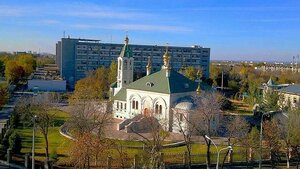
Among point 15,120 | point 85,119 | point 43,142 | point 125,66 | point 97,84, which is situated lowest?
point 43,142

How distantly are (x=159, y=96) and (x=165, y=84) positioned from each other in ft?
4.62

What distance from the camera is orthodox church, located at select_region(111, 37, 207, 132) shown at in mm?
42188

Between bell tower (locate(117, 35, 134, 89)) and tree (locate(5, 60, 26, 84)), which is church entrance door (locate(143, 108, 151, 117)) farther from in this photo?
tree (locate(5, 60, 26, 84))

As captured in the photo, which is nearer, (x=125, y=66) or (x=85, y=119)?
(x=85, y=119)

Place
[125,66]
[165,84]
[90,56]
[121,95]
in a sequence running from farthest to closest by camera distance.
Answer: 1. [90,56]
2. [125,66]
3. [121,95]
4. [165,84]

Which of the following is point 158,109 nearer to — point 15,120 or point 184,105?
point 184,105

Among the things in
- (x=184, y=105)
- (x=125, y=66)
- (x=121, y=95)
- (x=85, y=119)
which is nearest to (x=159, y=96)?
(x=184, y=105)

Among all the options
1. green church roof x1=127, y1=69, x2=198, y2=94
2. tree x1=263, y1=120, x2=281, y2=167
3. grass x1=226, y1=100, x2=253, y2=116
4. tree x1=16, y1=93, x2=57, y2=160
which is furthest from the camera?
grass x1=226, y1=100, x2=253, y2=116

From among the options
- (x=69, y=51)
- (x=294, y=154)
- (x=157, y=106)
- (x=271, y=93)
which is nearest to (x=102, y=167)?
(x=294, y=154)

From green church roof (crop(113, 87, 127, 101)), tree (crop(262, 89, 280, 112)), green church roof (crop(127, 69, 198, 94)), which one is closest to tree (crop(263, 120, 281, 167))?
green church roof (crop(127, 69, 198, 94))

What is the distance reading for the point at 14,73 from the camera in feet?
276

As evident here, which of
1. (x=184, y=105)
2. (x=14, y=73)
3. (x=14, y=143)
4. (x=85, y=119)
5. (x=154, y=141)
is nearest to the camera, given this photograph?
(x=154, y=141)

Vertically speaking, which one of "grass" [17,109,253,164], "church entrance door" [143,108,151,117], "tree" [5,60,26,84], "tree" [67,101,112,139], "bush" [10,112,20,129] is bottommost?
"grass" [17,109,253,164]

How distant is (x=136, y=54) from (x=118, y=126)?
Answer: 55.0 metres
